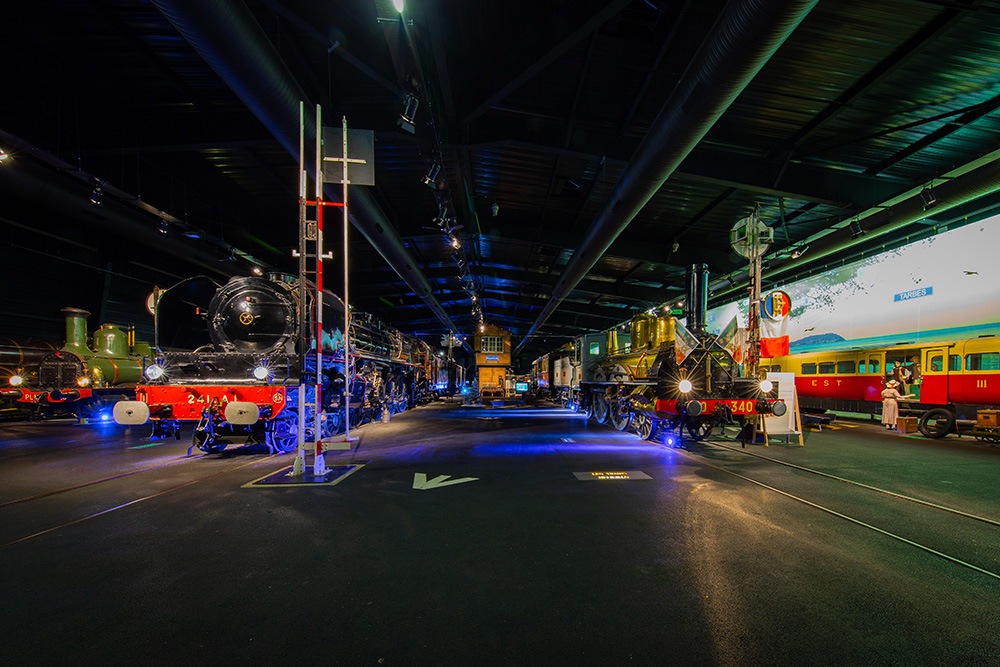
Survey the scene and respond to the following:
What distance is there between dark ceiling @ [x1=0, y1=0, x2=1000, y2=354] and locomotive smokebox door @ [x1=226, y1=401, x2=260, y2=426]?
4.45m

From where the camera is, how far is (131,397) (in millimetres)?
13312

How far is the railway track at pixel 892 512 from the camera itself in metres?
2.94

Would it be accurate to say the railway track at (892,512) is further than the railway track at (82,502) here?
No

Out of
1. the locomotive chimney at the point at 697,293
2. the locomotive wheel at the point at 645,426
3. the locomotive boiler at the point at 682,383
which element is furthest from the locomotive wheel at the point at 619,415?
the locomotive chimney at the point at 697,293

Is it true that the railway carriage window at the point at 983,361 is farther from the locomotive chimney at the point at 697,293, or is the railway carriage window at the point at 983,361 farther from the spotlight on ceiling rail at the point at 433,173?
the spotlight on ceiling rail at the point at 433,173

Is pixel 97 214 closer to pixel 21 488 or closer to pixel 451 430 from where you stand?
pixel 21 488

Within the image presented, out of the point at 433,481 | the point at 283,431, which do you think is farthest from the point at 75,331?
the point at 433,481

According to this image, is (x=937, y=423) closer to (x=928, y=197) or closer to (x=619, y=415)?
(x=928, y=197)

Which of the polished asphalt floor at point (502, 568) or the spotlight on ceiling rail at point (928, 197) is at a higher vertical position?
the spotlight on ceiling rail at point (928, 197)

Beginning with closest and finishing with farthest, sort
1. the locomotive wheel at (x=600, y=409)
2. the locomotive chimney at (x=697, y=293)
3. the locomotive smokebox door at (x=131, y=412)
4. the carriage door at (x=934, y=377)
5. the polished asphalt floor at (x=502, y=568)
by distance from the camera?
the polished asphalt floor at (x=502, y=568) < the locomotive smokebox door at (x=131, y=412) < the locomotive chimney at (x=697, y=293) < the carriage door at (x=934, y=377) < the locomotive wheel at (x=600, y=409)

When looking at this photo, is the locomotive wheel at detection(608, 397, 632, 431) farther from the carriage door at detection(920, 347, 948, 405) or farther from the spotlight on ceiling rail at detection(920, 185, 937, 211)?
the carriage door at detection(920, 347, 948, 405)

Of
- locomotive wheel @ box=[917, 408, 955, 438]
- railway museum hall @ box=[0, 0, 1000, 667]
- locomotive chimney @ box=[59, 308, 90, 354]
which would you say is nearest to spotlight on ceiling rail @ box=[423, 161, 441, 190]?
railway museum hall @ box=[0, 0, 1000, 667]

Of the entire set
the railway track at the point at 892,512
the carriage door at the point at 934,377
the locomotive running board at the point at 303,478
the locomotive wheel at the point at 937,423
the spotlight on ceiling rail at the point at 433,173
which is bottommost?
the locomotive wheel at the point at 937,423

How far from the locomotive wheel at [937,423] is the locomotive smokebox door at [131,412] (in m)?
17.0
